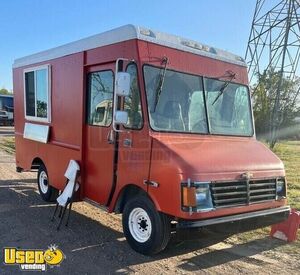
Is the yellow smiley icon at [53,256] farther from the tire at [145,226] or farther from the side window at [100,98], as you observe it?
the side window at [100,98]

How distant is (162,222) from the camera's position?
498 cm

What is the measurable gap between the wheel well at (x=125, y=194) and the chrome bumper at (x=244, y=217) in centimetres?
101

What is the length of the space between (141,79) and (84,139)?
1.76m

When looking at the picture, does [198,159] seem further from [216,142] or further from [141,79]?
[141,79]

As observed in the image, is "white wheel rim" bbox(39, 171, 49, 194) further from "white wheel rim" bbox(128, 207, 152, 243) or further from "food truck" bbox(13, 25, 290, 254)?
"white wheel rim" bbox(128, 207, 152, 243)

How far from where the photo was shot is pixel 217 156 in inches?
203

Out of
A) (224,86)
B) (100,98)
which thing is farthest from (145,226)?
(224,86)

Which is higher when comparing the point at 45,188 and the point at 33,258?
the point at 45,188

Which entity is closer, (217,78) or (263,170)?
(263,170)

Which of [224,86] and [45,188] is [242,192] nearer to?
[224,86]

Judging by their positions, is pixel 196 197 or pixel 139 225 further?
pixel 139 225

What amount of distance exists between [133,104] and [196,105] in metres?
0.92

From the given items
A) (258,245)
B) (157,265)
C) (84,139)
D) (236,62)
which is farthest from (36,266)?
(236,62)

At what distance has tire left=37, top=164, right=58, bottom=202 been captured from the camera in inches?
318
